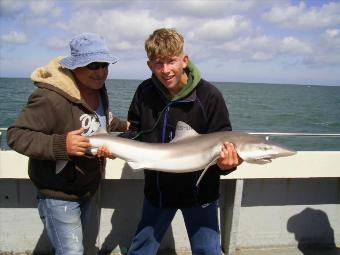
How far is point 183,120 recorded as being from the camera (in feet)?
10.8

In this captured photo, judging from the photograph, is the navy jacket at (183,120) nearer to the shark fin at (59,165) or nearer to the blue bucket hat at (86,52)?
the blue bucket hat at (86,52)

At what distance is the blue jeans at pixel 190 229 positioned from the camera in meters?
3.34

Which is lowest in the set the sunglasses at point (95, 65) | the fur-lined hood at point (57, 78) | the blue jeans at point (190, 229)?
the blue jeans at point (190, 229)

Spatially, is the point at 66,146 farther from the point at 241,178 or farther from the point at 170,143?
the point at 241,178

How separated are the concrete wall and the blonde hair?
4.90 feet

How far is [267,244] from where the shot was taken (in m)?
4.93

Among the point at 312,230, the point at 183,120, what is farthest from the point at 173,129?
the point at 312,230

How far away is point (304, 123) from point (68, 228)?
33.0m

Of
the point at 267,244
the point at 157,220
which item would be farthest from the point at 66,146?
the point at 267,244

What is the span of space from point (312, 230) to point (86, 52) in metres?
3.70

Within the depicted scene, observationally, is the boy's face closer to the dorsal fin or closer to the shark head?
the dorsal fin

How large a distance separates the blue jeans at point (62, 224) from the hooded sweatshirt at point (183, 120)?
2.35ft

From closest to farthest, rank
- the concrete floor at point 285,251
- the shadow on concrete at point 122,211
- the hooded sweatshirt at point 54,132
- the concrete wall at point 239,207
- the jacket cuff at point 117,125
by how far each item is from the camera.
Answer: the hooded sweatshirt at point 54,132 < the jacket cuff at point 117,125 < the concrete wall at point 239,207 < the shadow on concrete at point 122,211 < the concrete floor at point 285,251

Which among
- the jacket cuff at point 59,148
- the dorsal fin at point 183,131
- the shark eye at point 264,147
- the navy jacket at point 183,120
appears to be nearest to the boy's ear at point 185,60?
the navy jacket at point 183,120
